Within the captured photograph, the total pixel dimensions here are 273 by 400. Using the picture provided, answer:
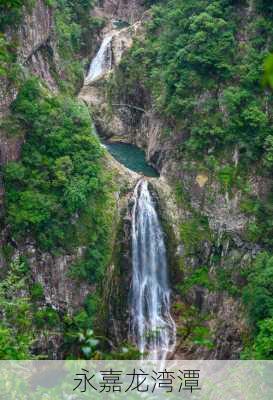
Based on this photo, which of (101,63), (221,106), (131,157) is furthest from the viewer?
(101,63)

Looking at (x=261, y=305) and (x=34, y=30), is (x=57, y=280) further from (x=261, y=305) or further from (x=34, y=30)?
A: (x=34, y=30)

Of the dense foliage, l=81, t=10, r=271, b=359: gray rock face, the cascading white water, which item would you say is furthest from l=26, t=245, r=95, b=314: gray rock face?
the cascading white water

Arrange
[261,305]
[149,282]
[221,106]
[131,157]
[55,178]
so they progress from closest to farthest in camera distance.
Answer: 1. [261,305]
2. [55,178]
3. [149,282]
4. [221,106]
5. [131,157]

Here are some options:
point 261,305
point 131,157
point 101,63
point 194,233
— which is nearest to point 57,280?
point 194,233

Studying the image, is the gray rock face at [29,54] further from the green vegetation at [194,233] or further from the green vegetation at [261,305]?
the green vegetation at [261,305]

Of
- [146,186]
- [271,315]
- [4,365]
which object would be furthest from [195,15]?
[4,365]
